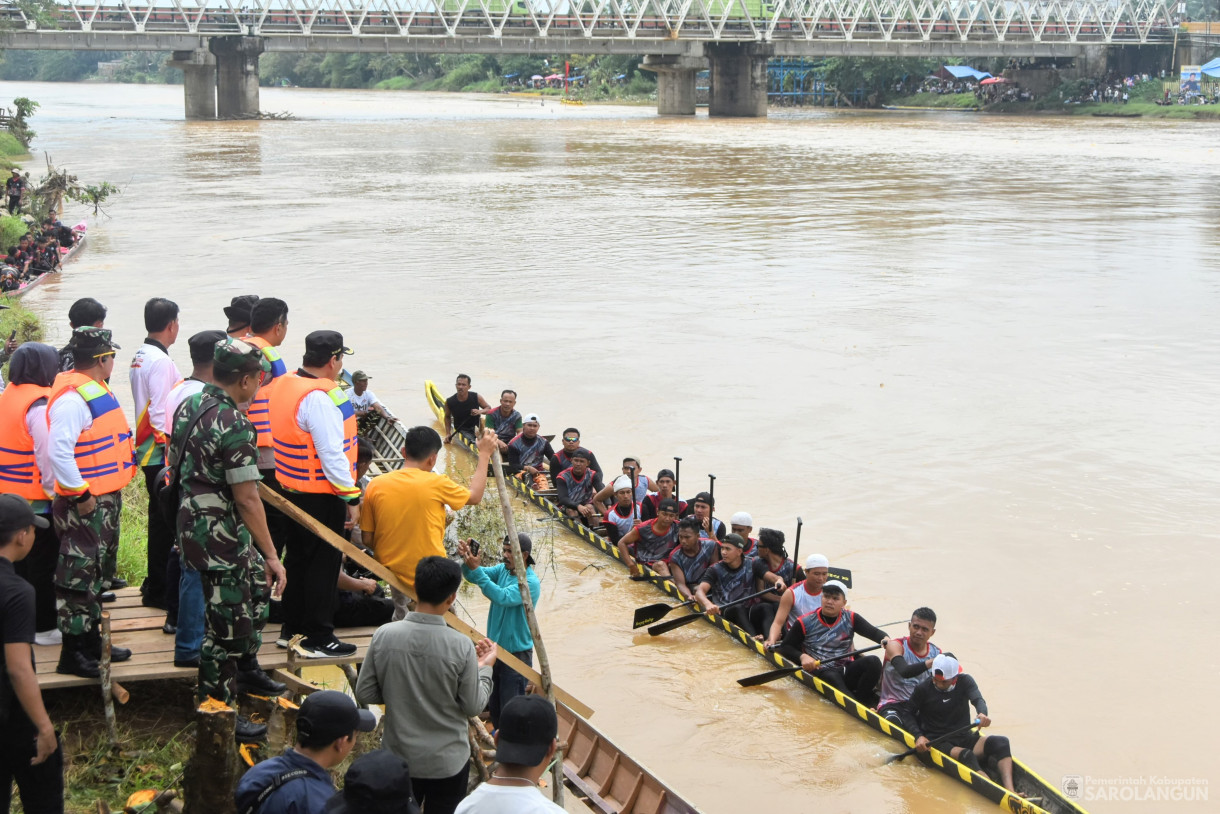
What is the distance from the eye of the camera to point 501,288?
23578 mm

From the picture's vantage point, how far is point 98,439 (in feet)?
17.5

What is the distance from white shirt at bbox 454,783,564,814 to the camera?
3523 millimetres

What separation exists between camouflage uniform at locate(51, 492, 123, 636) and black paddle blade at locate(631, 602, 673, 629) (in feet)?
14.6

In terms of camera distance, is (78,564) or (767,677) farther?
(767,677)

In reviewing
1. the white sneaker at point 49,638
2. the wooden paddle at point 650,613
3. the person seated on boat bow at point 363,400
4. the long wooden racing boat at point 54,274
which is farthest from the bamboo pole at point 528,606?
the long wooden racing boat at point 54,274

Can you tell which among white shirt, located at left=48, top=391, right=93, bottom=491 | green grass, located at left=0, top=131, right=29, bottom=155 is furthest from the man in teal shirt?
green grass, located at left=0, top=131, right=29, bottom=155

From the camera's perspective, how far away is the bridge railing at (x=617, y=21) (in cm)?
6209

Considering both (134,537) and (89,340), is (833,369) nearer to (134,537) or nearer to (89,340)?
(134,537)

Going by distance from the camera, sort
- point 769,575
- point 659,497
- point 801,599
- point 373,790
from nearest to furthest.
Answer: point 373,790, point 801,599, point 769,575, point 659,497

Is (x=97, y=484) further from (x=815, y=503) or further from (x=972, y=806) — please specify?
(x=815, y=503)

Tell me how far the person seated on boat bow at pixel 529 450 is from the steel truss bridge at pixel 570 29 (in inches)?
1849

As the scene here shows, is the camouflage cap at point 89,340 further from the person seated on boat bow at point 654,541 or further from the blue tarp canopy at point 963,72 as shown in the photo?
the blue tarp canopy at point 963,72

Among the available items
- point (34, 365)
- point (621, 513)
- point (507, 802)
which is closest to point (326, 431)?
point (34, 365)

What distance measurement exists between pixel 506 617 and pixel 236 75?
64634 millimetres
